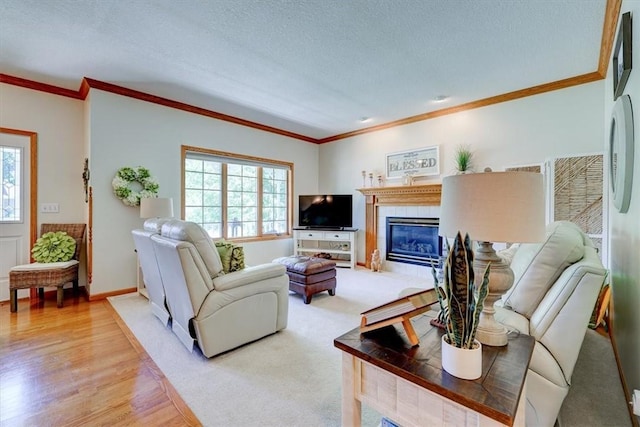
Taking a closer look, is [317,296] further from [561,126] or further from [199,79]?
[561,126]

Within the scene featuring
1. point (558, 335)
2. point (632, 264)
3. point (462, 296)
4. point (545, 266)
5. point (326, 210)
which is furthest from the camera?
point (326, 210)

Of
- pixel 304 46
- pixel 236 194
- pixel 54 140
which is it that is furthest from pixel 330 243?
pixel 54 140

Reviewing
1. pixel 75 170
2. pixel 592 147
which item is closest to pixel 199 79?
pixel 75 170

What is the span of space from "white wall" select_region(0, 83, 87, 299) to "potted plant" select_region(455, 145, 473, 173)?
17.0ft

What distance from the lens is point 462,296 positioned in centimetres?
89

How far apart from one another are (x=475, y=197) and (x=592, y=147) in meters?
3.46

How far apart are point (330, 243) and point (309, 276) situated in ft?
8.31

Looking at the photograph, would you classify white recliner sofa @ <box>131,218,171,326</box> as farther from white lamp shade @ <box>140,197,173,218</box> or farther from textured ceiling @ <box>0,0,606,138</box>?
textured ceiling @ <box>0,0,606,138</box>

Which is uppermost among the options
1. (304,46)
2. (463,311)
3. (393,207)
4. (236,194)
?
(304,46)

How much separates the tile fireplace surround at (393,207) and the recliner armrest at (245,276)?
118 inches

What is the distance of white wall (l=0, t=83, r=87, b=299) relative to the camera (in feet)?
11.2

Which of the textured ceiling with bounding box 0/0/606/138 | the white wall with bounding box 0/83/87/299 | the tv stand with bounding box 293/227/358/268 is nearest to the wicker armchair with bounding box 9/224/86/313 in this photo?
the white wall with bounding box 0/83/87/299

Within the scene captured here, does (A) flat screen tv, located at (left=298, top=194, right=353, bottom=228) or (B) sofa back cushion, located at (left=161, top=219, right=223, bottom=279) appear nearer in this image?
(B) sofa back cushion, located at (left=161, top=219, right=223, bottom=279)

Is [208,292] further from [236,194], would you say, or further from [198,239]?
[236,194]
